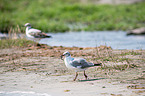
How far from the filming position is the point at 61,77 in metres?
8.43

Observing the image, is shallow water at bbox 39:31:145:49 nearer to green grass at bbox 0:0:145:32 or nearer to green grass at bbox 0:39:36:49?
green grass at bbox 0:39:36:49

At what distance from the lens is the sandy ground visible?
6.93m

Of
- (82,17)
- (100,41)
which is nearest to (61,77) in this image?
(100,41)

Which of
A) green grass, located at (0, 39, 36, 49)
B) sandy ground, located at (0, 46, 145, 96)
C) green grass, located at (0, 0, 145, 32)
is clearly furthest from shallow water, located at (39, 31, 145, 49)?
green grass, located at (0, 0, 145, 32)

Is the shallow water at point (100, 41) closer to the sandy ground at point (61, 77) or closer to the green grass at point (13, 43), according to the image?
the green grass at point (13, 43)

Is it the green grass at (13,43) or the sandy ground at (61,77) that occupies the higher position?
the green grass at (13,43)

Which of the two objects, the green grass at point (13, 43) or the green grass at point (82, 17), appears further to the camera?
the green grass at point (82, 17)

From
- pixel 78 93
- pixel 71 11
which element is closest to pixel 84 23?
pixel 71 11

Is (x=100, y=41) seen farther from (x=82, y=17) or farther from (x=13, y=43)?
(x=82, y=17)

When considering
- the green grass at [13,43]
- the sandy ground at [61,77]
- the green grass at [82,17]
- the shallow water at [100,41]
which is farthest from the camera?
the green grass at [82,17]

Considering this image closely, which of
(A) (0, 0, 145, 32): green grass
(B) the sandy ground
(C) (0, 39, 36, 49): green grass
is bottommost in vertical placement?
(B) the sandy ground

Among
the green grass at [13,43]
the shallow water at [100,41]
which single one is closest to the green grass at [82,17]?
the shallow water at [100,41]

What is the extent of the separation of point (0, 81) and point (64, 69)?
2.14 m

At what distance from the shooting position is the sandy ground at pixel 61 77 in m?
6.93
